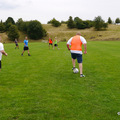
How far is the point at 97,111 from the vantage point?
4.05 metres

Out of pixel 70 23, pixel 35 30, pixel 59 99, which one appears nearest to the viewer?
pixel 59 99

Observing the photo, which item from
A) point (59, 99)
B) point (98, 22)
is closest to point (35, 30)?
point (98, 22)

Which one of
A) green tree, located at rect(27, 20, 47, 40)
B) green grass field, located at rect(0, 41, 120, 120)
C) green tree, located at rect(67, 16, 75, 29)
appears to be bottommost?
green grass field, located at rect(0, 41, 120, 120)

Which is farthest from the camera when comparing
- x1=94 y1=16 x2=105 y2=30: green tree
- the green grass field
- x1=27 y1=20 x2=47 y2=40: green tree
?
x1=94 y1=16 x2=105 y2=30: green tree

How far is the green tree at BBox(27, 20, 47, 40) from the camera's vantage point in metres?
79.9

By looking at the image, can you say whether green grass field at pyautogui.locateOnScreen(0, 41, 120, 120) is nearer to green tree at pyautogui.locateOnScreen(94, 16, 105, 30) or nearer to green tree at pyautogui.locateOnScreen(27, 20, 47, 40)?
green tree at pyautogui.locateOnScreen(27, 20, 47, 40)

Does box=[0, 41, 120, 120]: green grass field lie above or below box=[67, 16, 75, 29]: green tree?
below

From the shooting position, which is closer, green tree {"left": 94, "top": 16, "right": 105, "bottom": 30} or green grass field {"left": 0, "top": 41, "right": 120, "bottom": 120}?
green grass field {"left": 0, "top": 41, "right": 120, "bottom": 120}

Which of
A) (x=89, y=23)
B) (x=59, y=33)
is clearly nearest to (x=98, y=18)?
(x=89, y=23)

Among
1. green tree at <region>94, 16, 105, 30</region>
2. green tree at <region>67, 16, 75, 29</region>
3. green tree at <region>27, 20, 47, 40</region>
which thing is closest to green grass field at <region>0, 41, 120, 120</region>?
green tree at <region>27, 20, 47, 40</region>

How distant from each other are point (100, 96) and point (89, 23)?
92203 mm

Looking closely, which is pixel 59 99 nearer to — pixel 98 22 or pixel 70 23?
pixel 98 22

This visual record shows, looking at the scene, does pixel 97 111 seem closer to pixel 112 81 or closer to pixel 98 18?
pixel 112 81

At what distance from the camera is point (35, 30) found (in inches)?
3157
